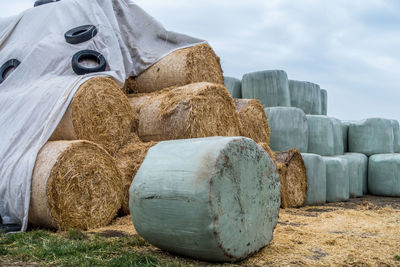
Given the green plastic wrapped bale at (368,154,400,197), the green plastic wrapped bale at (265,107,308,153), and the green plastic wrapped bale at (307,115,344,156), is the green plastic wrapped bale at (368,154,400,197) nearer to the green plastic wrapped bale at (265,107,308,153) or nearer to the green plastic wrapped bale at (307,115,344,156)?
the green plastic wrapped bale at (307,115,344,156)

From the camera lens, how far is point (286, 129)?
6367 millimetres

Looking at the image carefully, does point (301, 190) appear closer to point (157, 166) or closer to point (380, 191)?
point (380, 191)

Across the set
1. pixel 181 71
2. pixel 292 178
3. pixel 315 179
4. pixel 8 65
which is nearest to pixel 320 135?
pixel 315 179

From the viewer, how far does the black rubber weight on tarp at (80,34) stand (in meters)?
5.08

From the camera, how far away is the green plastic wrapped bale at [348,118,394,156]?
834cm

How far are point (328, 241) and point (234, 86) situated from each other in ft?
14.2

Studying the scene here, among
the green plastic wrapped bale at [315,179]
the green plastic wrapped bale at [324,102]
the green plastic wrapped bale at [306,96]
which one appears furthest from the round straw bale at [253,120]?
the green plastic wrapped bale at [324,102]

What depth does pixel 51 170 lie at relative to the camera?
11.5 ft

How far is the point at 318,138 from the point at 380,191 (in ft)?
7.04

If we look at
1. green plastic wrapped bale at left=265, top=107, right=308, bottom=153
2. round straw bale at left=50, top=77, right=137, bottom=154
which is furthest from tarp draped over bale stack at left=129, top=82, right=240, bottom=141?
green plastic wrapped bale at left=265, top=107, right=308, bottom=153

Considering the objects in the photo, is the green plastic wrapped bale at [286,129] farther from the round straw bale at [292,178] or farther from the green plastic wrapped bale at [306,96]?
the green plastic wrapped bale at [306,96]

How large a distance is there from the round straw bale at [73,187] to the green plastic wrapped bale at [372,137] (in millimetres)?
5928

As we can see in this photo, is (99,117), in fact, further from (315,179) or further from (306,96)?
(306,96)

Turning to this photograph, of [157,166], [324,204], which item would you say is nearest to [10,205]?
[157,166]
